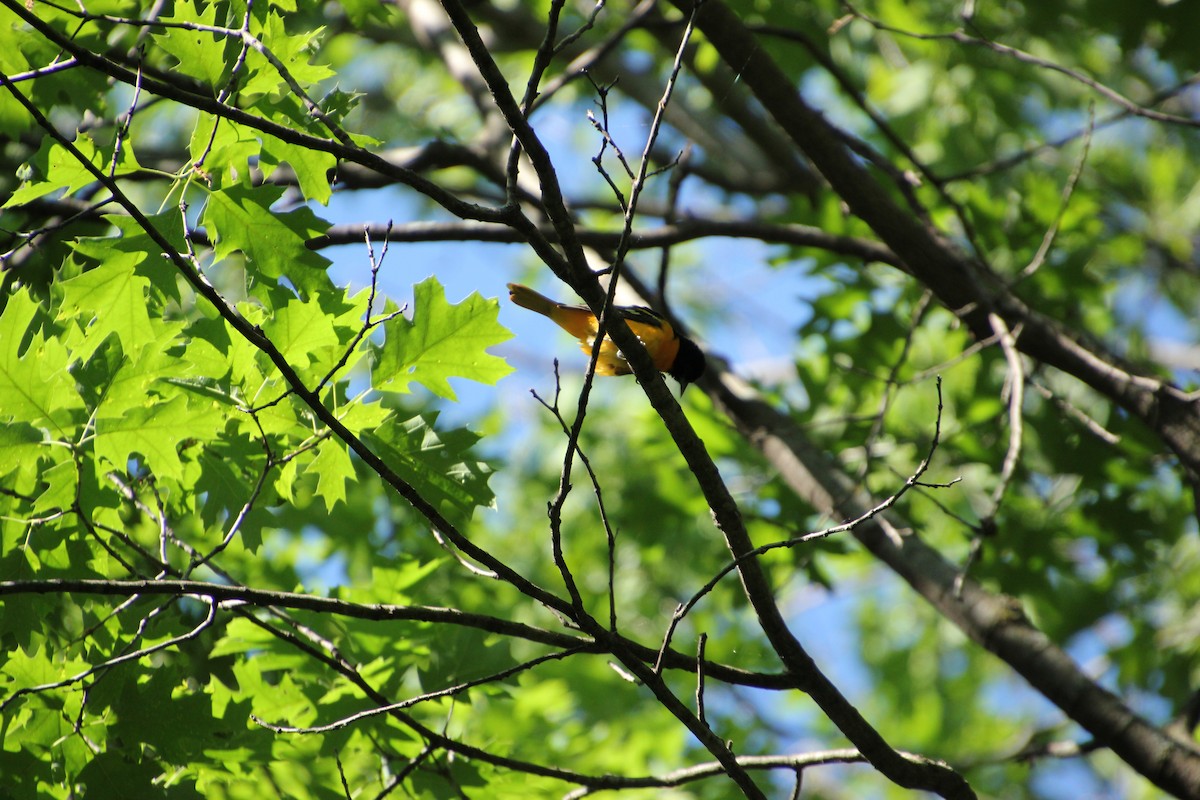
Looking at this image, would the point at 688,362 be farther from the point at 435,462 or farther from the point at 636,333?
the point at 435,462

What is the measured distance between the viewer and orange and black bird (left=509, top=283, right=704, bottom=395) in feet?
14.9

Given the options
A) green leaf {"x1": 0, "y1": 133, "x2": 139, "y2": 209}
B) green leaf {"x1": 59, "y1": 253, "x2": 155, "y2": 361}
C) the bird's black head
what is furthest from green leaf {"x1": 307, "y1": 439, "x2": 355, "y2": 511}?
the bird's black head

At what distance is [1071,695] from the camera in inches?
138

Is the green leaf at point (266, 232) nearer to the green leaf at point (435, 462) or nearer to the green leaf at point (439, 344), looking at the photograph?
the green leaf at point (439, 344)

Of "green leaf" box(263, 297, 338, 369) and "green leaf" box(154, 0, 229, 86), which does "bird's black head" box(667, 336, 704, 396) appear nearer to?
"green leaf" box(263, 297, 338, 369)

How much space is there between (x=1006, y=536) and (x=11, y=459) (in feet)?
14.3

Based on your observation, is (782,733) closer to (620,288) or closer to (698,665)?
(620,288)

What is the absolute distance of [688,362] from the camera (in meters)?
5.04

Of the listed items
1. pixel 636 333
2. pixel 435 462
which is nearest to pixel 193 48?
pixel 435 462

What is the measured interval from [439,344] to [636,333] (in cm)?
174

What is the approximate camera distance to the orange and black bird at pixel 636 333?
4.53 meters

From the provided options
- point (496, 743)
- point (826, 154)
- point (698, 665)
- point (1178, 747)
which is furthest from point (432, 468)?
point (1178, 747)

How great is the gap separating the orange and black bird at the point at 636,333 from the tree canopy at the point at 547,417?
0.38 ft

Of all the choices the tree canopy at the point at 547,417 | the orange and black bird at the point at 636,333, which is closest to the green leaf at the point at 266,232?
the tree canopy at the point at 547,417
